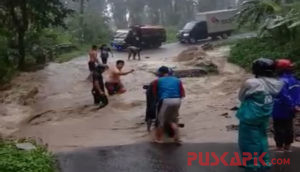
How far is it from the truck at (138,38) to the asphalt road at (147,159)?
1092 inches

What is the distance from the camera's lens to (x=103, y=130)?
11289mm

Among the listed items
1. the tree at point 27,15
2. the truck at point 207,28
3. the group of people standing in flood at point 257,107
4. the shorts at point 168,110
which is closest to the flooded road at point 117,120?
the shorts at point 168,110

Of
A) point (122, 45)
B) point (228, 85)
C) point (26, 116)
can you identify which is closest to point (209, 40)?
point (122, 45)

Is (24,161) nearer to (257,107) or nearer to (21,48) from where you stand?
(257,107)

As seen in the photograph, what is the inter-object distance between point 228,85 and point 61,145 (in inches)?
335

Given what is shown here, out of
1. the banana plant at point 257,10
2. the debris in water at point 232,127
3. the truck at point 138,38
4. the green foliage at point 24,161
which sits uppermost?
the banana plant at point 257,10

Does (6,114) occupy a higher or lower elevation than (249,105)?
lower

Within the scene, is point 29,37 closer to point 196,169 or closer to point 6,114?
point 6,114

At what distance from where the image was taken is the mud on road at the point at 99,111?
33.7 feet

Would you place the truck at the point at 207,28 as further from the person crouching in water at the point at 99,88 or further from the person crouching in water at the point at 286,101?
the person crouching in water at the point at 286,101

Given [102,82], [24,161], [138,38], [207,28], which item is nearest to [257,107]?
[24,161]

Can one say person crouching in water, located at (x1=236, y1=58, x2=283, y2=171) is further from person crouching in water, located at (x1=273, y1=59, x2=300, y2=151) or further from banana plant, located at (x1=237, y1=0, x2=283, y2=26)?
banana plant, located at (x1=237, y1=0, x2=283, y2=26)

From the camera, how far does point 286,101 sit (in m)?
7.16

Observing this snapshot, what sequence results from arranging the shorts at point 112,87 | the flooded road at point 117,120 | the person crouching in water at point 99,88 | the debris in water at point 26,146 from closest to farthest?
the debris in water at point 26,146
the flooded road at point 117,120
the person crouching in water at point 99,88
the shorts at point 112,87
